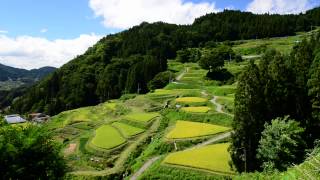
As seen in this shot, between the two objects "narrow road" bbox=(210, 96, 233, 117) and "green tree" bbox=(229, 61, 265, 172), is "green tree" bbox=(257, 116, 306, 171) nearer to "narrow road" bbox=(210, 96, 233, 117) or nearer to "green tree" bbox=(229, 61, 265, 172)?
"green tree" bbox=(229, 61, 265, 172)

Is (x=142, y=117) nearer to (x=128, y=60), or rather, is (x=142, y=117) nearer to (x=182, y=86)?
(x=182, y=86)

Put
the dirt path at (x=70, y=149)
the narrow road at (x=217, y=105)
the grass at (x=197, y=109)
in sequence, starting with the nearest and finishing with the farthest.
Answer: the dirt path at (x=70, y=149) → the grass at (x=197, y=109) → the narrow road at (x=217, y=105)

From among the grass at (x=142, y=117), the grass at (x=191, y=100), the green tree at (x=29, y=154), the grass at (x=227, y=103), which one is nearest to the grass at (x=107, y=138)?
the grass at (x=142, y=117)

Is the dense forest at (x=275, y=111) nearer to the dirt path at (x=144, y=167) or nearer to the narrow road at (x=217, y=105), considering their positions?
the dirt path at (x=144, y=167)

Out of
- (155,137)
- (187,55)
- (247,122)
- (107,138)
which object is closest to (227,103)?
(155,137)

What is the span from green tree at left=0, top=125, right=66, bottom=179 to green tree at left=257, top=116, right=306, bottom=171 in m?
19.1

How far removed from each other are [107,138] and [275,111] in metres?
22.9

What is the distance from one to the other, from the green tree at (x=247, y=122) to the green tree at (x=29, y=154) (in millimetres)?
21162

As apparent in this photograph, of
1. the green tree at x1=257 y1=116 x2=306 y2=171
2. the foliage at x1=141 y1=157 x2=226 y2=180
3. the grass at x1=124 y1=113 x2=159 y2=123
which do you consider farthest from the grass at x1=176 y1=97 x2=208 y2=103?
the green tree at x1=257 y1=116 x2=306 y2=171

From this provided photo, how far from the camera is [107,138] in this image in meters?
53.8

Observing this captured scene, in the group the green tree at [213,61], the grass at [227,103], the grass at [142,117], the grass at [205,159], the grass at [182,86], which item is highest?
the green tree at [213,61]

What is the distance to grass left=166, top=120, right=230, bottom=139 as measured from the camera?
48.5 m

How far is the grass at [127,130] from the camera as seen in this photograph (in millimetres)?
54231

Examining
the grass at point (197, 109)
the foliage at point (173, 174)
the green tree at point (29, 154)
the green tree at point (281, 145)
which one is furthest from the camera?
the grass at point (197, 109)
